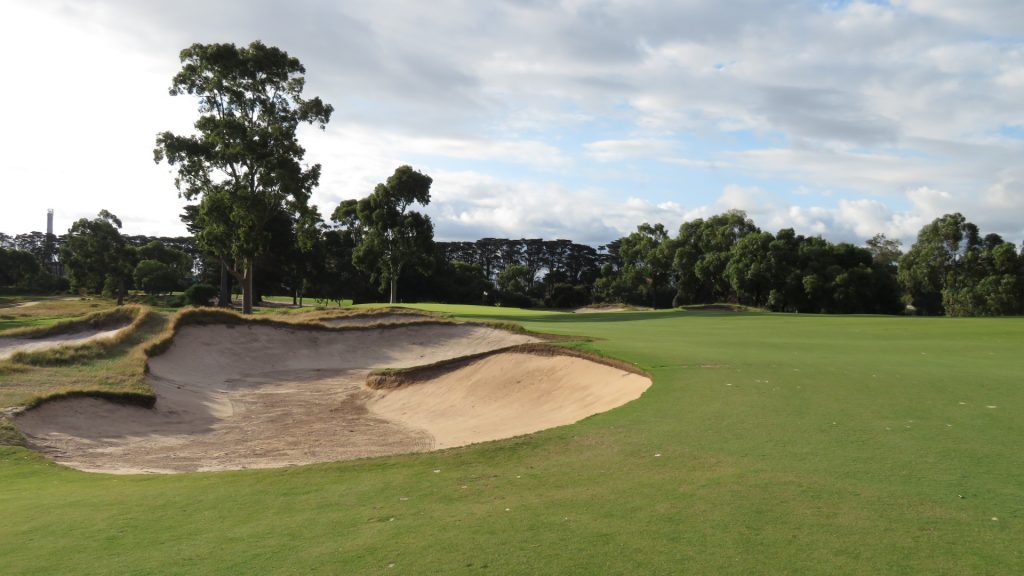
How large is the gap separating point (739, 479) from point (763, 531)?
1490 mm

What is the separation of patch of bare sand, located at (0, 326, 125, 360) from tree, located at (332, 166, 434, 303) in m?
32.5

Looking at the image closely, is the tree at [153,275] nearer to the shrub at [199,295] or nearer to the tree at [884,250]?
the shrub at [199,295]

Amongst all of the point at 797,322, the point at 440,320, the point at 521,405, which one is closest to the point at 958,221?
the point at 797,322

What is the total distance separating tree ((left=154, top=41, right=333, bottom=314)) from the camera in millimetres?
38125

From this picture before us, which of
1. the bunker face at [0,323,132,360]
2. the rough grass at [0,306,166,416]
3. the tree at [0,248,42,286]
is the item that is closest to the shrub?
the bunker face at [0,323,132,360]

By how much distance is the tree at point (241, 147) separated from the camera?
38125mm

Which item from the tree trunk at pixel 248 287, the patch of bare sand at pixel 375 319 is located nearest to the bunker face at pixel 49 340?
the patch of bare sand at pixel 375 319

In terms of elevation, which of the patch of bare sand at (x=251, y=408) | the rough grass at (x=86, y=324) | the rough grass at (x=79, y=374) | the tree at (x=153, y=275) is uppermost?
the tree at (x=153, y=275)

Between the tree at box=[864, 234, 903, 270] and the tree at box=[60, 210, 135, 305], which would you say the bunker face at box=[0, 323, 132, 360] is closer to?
the tree at box=[60, 210, 135, 305]

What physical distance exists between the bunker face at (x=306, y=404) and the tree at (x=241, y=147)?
13353 millimetres

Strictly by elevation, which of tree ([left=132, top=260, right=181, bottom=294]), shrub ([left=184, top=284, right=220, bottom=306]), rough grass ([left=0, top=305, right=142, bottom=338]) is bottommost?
rough grass ([left=0, top=305, right=142, bottom=338])

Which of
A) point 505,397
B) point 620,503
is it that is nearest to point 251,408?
point 505,397

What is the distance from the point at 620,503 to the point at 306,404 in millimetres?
15831

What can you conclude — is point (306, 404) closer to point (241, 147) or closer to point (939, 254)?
point (241, 147)
